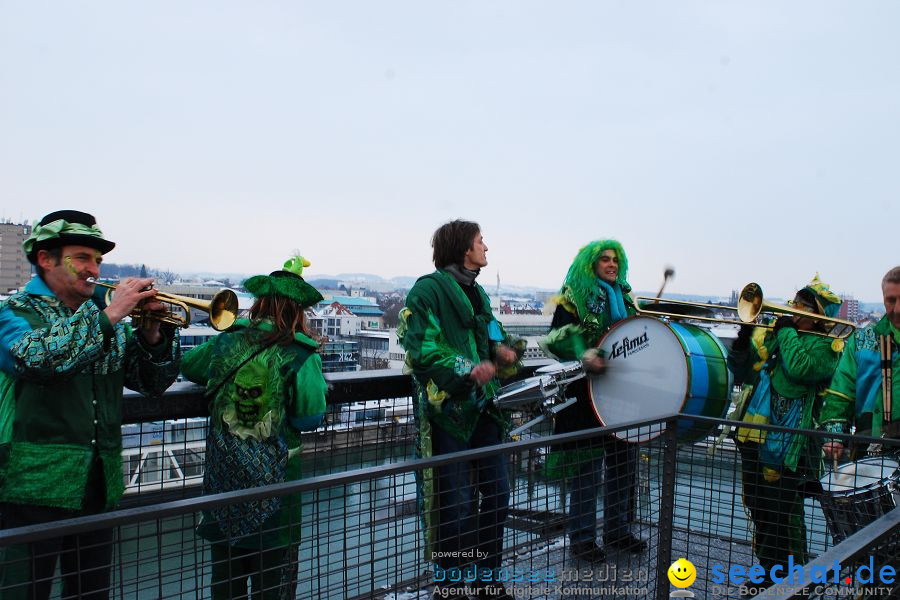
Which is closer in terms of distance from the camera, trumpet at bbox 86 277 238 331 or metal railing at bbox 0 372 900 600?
metal railing at bbox 0 372 900 600

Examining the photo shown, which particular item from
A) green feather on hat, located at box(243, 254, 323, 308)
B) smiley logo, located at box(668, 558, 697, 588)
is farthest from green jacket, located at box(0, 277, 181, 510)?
smiley logo, located at box(668, 558, 697, 588)

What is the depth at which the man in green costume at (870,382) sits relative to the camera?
9.77 ft

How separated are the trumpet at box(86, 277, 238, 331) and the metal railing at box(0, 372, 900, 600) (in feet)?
0.93

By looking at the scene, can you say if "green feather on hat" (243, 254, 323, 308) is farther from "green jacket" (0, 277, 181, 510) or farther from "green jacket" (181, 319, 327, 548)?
"green jacket" (0, 277, 181, 510)

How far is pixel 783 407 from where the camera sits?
342 cm

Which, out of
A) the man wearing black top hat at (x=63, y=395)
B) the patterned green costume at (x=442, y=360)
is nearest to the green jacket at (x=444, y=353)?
the patterned green costume at (x=442, y=360)

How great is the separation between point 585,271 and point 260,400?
6.27ft

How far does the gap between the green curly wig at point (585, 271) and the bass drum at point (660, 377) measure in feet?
0.89

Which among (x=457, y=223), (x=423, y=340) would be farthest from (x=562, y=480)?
(x=457, y=223)

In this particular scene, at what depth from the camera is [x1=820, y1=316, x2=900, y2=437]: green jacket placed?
3.04 metres

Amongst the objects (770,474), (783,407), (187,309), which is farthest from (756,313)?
(187,309)

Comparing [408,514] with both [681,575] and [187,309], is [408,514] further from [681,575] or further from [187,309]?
[681,575]

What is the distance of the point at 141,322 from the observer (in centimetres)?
249

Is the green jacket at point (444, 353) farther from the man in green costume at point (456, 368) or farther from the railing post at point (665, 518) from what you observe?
the railing post at point (665, 518)
